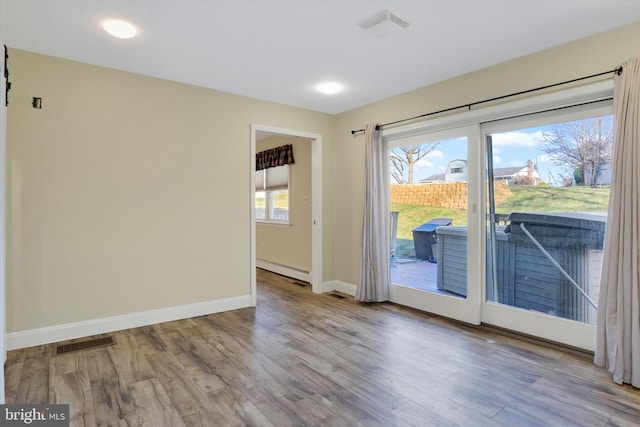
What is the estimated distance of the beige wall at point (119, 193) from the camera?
116 inches

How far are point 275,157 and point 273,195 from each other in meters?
0.77

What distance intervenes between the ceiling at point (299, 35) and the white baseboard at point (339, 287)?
8.53 feet

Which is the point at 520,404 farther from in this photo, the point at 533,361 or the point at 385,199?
the point at 385,199

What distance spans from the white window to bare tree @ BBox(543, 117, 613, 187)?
3.98m

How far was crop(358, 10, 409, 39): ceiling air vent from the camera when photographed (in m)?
2.43

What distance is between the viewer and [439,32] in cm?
266

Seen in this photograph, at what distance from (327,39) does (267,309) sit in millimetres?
2851

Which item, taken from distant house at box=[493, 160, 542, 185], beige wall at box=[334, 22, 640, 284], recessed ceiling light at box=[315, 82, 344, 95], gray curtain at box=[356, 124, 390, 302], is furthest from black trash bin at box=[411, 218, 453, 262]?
recessed ceiling light at box=[315, 82, 344, 95]

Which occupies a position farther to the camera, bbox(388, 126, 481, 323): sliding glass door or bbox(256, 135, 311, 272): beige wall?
bbox(256, 135, 311, 272): beige wall

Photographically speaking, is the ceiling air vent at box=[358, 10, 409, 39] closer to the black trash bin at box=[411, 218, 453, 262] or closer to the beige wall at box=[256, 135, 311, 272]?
the black trash bin at box=[411, 218, 453, 262]

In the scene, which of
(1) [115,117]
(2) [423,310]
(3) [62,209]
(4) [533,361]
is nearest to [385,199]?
(2) [423,310]

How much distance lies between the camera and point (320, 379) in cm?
239

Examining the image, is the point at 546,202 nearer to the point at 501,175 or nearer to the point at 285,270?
the point at 501,175

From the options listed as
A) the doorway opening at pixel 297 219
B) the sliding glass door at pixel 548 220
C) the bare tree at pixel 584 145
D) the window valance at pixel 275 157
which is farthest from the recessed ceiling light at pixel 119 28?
the bare tree at pixel 584 145
